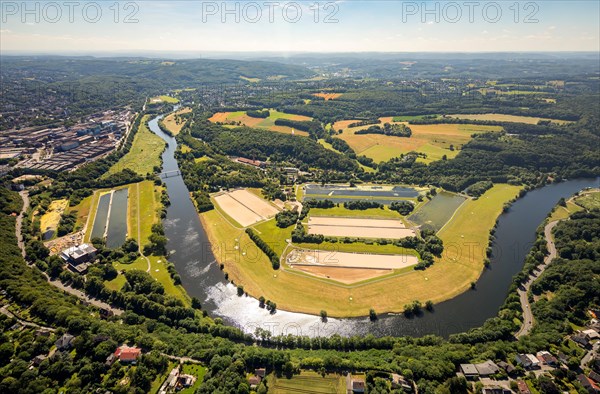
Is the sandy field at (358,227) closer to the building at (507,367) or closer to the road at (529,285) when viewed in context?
the road at (529,285)

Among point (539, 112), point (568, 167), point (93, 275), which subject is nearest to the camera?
point (93, 275)

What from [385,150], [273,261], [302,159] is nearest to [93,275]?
[273,261]

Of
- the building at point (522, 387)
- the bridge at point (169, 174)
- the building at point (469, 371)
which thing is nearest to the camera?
the building at point (522, 387)

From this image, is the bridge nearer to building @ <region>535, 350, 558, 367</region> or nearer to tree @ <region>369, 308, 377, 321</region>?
Answer: tree @ <region>369, 308, 377, 321</region>

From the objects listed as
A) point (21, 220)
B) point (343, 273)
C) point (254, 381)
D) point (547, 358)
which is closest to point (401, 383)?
point (254, 381)

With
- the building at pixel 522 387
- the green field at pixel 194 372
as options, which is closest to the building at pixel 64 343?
the green field at pixel 194 372

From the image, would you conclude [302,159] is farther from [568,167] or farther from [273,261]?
[568,167]

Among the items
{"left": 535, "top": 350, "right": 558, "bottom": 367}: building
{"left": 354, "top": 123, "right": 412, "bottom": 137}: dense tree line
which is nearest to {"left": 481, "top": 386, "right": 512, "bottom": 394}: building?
{"left": 535, "top": 350, "right": 558, "bottom": 367}: building
